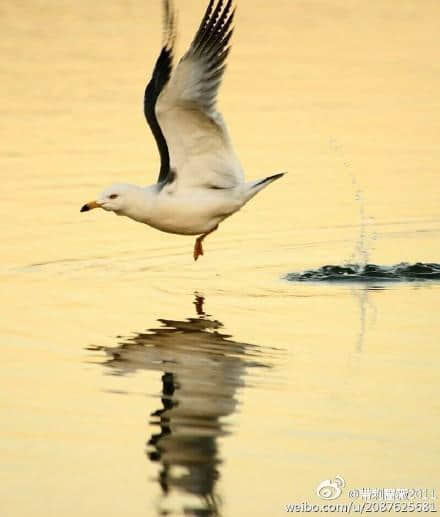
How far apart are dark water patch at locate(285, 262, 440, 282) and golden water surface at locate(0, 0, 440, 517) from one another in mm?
222

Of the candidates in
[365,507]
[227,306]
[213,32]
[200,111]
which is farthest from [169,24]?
[365,507]

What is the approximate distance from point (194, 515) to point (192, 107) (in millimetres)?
4604

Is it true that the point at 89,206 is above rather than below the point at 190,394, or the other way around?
above

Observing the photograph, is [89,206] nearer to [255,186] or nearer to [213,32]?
[255,186]

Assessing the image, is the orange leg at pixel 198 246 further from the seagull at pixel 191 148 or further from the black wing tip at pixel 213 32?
the black wing tip at pixel 213 32

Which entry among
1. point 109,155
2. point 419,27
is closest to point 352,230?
point 109,155

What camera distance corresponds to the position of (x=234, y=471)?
8469 millimetres

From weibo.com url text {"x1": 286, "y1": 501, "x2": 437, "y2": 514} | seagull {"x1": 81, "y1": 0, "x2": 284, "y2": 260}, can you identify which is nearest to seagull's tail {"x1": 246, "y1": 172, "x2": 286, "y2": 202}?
seagull {"x1": 81, "y1": 0, "x2": 284, "y2": 260}

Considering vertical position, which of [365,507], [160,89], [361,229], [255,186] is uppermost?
[160,89]

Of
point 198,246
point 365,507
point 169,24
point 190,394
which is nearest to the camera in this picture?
point 365,507

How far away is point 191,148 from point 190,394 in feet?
9.81

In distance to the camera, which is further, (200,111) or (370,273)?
(370,273)

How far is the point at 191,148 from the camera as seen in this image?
1240 centimetres

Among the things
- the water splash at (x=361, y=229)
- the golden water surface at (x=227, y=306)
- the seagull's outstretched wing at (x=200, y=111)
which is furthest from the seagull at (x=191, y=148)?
the water splash at (x=361, y=229)
